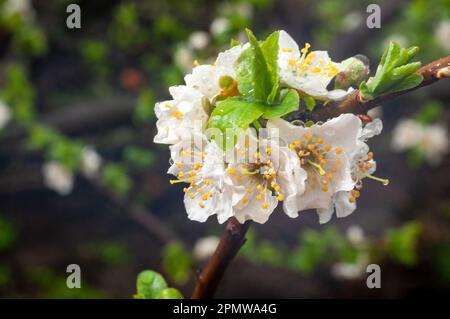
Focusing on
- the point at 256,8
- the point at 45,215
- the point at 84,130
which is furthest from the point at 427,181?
Result: the point at 45,215

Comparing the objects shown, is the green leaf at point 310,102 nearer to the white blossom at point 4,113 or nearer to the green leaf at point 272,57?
the green leaf at point 272,57

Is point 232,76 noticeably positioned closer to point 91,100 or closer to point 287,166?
point 287,166

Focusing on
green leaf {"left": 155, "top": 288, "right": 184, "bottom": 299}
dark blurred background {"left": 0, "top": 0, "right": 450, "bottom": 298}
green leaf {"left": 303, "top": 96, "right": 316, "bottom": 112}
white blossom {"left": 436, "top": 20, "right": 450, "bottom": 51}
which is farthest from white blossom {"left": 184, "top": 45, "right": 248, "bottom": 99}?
white blossom {"left": 436, "top": 20, "right": 450, "bottom": 51}

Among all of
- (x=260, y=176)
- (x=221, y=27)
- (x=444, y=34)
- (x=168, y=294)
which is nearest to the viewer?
(x=260, y=176)

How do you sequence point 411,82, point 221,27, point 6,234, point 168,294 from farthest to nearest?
point 6,234 → point 221,27 → point 168,294 → point 411,82

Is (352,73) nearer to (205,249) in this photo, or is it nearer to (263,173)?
(263,173)

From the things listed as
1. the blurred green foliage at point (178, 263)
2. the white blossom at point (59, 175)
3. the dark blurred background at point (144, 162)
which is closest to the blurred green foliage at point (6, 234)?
the dark blurred background at point (144, 162)

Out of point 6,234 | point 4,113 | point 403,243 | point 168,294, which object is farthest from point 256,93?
point 6,234
